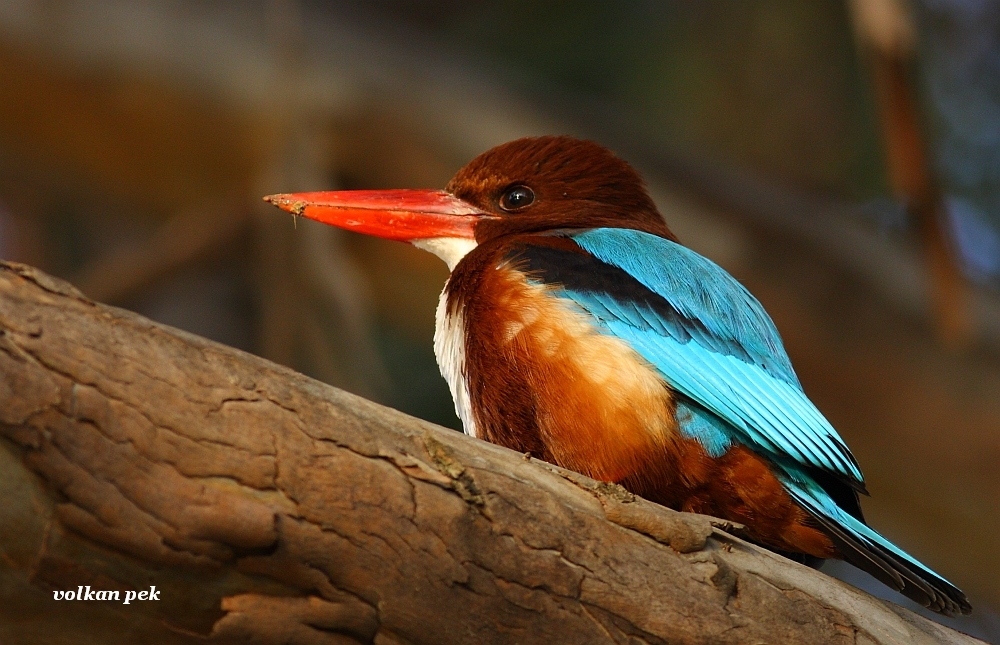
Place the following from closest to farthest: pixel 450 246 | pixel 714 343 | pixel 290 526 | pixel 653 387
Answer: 1. pixel 290 526
2. pixel 653 387
3. pixel 714 343
4. pixel 450 246

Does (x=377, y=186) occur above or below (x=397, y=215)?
above

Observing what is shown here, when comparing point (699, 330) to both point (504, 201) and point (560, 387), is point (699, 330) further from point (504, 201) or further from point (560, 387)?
point (504, 201)

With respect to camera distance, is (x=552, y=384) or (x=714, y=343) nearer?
(x=552, y=384)

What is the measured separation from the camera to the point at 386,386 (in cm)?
589

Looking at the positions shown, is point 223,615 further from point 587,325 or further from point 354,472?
point 587,325

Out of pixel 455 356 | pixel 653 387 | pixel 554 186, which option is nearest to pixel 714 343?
pixel 653 387

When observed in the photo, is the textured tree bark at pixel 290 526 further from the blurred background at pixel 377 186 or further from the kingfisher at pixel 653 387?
the blurred background at pixel 377 186

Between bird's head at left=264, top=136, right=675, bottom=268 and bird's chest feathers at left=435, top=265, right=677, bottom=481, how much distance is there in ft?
1.90

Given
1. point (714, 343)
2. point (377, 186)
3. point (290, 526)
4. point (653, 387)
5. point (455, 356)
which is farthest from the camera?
point (377, 186)

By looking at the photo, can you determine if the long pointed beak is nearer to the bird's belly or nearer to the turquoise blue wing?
the turquoise blue wing

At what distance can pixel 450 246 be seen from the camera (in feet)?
13.3

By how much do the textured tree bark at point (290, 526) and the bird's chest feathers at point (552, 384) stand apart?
46 cm

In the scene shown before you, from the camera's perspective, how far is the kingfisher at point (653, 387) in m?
3.04

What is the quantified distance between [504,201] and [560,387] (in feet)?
3.79
